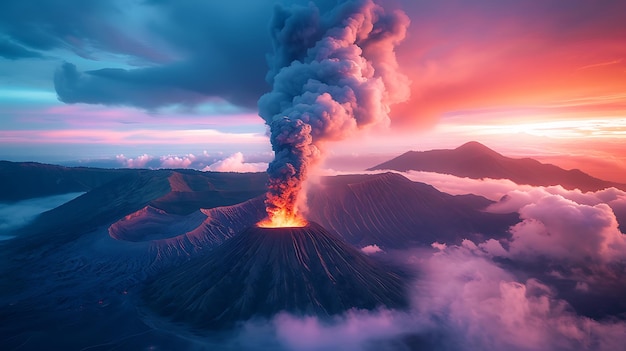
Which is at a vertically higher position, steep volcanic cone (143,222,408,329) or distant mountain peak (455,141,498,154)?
distant mountain peak (455,141,498,154)

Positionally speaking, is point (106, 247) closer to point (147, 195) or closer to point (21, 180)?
point (147, 195)

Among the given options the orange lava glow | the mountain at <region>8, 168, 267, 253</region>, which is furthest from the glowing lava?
the mountain at <region>8, 168, 267, 253</region>

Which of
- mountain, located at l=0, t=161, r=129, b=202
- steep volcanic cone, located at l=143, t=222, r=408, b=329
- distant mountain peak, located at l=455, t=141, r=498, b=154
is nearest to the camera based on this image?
steep volcanic cone, located at l=143, t=222, r=408, b=329

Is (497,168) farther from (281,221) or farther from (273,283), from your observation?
(273,283)

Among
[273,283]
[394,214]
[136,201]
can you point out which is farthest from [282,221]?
[136,201]

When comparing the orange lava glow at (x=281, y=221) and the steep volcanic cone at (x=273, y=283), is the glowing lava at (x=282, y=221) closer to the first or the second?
the orange lava glow at (x=281, y=221)

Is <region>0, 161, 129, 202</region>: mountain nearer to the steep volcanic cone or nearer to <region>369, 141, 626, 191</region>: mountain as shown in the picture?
the steep volcanic cone
